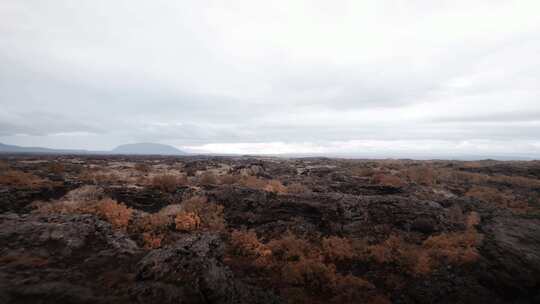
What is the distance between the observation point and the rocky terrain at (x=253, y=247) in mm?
6848

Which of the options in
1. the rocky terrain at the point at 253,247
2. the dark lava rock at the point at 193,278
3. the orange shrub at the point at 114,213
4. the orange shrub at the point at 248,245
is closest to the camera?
the dark lava rock at the point at 193,278

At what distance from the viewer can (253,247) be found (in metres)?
10.2

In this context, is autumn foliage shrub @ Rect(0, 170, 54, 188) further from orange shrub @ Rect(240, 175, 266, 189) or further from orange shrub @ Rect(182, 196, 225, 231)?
orange shrub @ Rect(240, 175, 266, 189)

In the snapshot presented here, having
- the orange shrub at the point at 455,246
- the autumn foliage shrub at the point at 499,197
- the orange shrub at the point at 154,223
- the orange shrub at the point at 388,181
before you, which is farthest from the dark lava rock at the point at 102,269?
the autumn foliage shrub at the point at 499,197

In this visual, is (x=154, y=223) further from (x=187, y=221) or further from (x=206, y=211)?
(x=206, y=211)

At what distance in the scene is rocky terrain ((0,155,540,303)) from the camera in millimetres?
6848

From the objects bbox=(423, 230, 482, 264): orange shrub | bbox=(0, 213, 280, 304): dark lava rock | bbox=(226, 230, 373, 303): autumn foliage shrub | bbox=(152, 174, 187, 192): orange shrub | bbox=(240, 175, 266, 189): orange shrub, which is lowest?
bbox=(226, 230, 373, 303): autumn foliage shrub

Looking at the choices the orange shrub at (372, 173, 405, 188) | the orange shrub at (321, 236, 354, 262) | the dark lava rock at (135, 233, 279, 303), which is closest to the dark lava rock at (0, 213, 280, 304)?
the dark lava rock at (135, 233, 279, 303)

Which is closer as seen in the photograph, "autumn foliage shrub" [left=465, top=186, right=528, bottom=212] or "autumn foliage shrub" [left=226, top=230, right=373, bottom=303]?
"autumn foliage shrub" [left=226, top=230, right=373, bottom=303]

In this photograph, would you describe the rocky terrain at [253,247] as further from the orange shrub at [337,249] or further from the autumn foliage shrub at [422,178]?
the autumn foliage shrub at [422,178]

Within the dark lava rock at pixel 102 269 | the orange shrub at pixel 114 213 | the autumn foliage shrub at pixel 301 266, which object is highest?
the orange shrub at pixel 114 213

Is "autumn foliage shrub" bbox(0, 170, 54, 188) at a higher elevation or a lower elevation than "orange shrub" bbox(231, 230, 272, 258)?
higher

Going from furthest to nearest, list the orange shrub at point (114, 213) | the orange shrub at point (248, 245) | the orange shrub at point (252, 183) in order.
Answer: the orange shrub at point (252, 183)
the orange shrub at point (114, 213)
the orange shrub at point (248, 245)

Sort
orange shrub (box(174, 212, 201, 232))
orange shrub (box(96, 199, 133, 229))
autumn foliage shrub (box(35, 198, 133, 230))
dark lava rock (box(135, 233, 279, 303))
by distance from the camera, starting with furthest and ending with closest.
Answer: orange shrub (box(174, 212, 201, 232))
autumn foliage shrub (box(35, 198, 133, 230))
orange shrub (box(96, 199, 133, 229))
dark lava rock (box(135, 233, 279, 303))
